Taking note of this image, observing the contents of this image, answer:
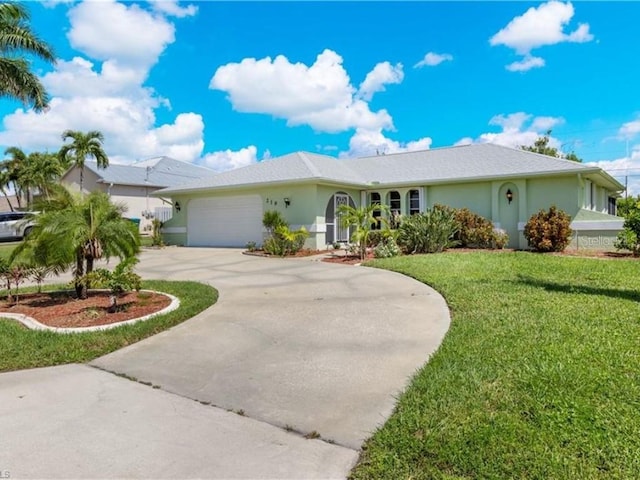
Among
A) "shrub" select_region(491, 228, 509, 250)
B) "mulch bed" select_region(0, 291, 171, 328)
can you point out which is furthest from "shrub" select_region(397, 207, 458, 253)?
"mulch bed" select_region(0, 291, 171, 328)

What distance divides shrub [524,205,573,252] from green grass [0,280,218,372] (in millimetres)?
11614

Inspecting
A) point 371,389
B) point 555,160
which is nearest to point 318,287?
point 371,389

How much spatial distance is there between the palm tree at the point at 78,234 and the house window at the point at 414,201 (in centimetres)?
1334

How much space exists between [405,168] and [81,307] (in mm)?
15906

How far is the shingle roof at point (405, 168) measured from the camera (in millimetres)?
16203

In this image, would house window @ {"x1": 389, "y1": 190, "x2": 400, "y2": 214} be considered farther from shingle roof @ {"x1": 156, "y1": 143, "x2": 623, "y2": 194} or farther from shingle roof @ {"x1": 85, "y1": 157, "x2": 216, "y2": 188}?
shingle roof @ {"x1": 85, "y1": 157, "x2": 216, "y2": 188}

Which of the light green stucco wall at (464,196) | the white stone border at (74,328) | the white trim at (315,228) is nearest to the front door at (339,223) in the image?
the white trim at (315,228)

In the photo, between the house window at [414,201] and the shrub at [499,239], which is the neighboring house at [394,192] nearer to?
the house window at [414,201]

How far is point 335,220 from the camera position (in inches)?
731

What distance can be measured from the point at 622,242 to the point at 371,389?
44.0ft

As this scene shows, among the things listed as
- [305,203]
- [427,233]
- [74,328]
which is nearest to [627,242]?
[427,233]

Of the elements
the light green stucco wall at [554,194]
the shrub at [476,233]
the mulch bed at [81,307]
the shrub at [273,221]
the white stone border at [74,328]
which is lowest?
the white stone border at [74,328]

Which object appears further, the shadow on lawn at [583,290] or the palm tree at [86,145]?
the palm tree at [86,145]

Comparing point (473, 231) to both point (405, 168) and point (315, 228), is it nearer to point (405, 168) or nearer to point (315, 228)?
point (405, 168)
